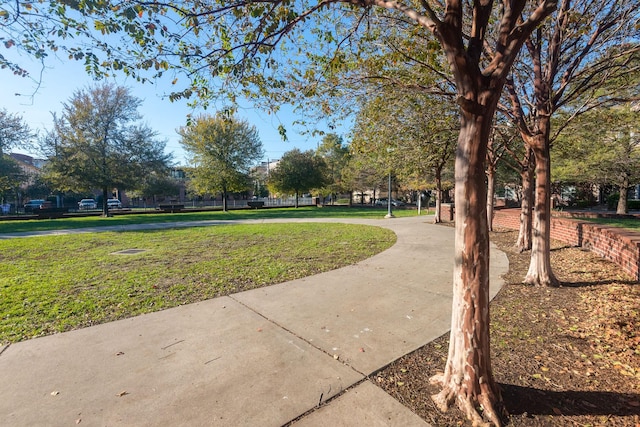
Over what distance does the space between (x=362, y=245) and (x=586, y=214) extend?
13734mm

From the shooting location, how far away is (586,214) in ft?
51.0

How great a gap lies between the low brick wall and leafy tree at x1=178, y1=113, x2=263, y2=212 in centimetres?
2682

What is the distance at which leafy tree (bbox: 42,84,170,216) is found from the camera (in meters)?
22.5

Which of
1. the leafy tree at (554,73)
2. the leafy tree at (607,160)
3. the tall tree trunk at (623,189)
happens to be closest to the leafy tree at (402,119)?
the leafy tree at (554,73)

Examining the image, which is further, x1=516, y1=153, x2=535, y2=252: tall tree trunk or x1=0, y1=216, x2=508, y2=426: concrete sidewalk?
x1=516, y1=153, x2=535, y2=252: tall tree trunk

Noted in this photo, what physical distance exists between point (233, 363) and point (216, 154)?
96.5 ft

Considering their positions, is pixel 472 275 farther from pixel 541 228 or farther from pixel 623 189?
pixel 623 189

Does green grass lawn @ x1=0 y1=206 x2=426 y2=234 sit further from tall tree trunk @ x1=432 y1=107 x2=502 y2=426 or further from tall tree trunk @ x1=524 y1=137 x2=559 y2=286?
tall tree trunk @ x1=432 y1=107 x2=502 y2=426

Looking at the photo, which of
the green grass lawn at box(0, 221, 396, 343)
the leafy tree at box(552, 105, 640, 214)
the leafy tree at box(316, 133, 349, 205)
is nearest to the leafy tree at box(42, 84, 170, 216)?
the green grass lawn at box(0, 221, 396, 343)

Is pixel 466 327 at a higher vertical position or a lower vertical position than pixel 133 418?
higher

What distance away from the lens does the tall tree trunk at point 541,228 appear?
17.8ft

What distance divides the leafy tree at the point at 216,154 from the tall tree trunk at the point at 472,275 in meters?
29.2

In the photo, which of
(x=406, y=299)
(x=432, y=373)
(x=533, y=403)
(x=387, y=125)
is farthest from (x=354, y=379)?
(x=387, y=125)

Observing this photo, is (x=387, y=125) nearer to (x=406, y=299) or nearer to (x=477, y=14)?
(x=406, y=299)
